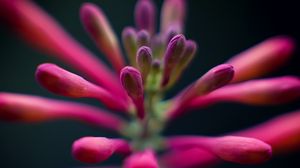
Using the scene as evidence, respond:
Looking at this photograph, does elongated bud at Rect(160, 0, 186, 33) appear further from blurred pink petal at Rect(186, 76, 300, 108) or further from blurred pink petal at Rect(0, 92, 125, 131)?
blurred pink petal at Rect(0, 92, 125, 131)

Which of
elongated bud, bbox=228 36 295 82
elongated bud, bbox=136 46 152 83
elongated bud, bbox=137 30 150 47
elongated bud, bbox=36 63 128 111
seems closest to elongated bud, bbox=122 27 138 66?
elongated bud, bbox=137 30 150 47

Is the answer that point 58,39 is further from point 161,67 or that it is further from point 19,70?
point 19,70

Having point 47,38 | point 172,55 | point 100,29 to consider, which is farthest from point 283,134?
point 47,38

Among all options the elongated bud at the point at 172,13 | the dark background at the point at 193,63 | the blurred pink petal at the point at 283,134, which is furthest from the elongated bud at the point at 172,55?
the dark background at the point at 193,63

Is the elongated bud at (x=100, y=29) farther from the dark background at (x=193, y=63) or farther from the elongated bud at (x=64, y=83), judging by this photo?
the dark background at (x=193, y=63)

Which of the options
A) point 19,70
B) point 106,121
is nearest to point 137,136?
point 106,121
